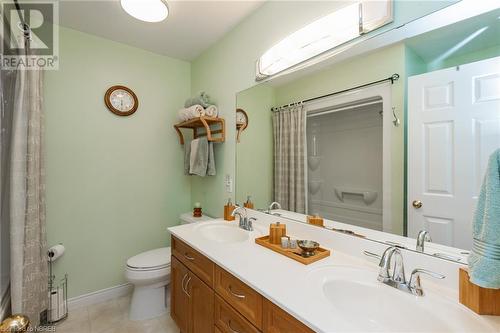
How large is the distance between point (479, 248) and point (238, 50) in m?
1.88

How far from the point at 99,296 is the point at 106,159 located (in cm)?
124

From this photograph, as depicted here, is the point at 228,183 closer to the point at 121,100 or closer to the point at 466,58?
the point at 121,100

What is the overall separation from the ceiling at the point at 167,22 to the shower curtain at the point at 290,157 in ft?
2.90

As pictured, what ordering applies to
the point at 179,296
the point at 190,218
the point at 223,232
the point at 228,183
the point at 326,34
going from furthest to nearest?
the point at 190,218 < the point at 228,183 < the point at 223,232 < the point at 179,296 < the point at 326,34

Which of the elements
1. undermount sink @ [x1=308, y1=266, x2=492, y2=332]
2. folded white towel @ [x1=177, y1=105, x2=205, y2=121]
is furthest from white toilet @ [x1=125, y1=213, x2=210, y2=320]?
undermount sink @ [x1=308, y1=266, x2=492, y2=332]

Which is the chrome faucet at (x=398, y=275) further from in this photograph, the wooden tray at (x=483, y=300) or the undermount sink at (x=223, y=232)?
the undermount sink at (x=223, y=232)

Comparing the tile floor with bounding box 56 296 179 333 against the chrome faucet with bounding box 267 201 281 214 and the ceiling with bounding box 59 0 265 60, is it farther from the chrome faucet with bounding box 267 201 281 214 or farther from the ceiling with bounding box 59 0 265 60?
the ceiling with bounding box 59 0 265 60

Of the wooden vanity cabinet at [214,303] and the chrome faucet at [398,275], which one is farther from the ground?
the chrome faucet at [398,275]

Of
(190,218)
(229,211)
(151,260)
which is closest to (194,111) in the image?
(229,211)

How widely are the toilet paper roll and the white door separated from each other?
2.39m

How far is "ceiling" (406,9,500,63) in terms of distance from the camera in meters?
0.79

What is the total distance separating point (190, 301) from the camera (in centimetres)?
136

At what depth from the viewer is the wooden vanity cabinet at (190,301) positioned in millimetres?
1171

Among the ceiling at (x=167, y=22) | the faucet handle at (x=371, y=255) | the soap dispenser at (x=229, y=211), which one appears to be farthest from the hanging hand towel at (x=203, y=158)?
the faucet handle at (x=371, y=255)
